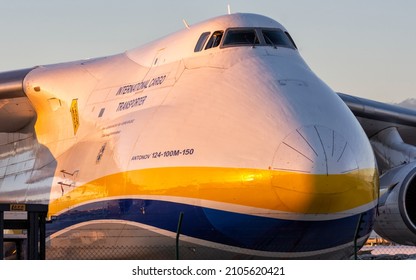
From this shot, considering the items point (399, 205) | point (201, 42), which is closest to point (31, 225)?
point (201, 42)

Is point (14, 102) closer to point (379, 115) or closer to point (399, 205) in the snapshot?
point (399, 205)

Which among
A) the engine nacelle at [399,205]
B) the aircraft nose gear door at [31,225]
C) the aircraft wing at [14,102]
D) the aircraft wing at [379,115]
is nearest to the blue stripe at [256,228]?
the aircraft nose gear door at [31,225]

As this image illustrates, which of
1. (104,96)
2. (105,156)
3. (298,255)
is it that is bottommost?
(298,255)

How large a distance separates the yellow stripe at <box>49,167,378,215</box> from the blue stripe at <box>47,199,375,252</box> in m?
0.21

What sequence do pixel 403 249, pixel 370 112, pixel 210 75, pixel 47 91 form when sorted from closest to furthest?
1. pixel 210 75
2. pixel 47 91
3. pixel 370 112
4. pixel 403 249

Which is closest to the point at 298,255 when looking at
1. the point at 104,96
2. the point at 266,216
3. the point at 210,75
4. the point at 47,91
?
the point at 266,216

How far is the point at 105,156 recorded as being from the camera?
15203mm

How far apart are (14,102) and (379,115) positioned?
777 cm

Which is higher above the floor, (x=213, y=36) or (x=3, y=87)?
(x=3, y=87)

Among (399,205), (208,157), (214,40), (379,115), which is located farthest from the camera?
(379,115)

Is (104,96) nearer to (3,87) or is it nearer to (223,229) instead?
(3,87)

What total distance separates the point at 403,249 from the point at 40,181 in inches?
804

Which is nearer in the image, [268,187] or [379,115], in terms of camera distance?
[268,187]

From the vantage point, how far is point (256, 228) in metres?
12.8
